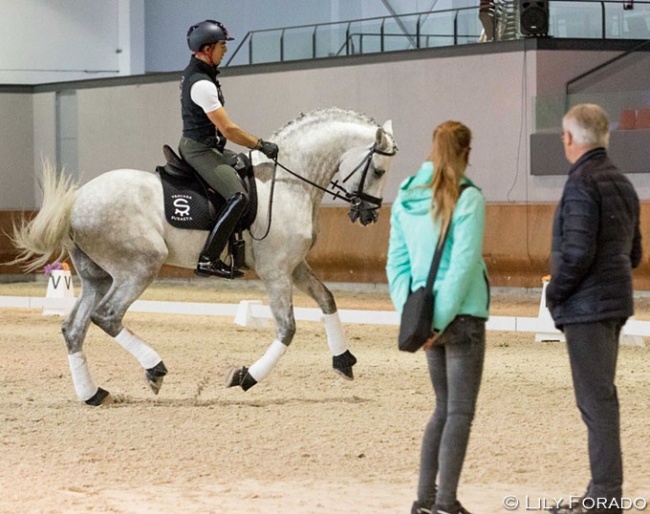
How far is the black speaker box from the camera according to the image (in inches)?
623

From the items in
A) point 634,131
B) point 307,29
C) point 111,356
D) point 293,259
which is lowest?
point 111,356

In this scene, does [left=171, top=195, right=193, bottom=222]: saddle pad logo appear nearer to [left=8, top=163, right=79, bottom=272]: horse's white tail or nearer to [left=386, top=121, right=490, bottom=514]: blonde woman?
[left=8, top=163, right=79, bottom=272]: horse's white tail

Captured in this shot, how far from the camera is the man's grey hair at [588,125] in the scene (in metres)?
4.52

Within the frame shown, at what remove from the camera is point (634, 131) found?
1530 cm

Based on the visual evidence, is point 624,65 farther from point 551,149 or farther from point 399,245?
point 399,245

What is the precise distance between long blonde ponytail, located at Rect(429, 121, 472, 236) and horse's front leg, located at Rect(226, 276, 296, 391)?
3286 millimetres

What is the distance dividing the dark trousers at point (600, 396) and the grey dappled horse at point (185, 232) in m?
3.33

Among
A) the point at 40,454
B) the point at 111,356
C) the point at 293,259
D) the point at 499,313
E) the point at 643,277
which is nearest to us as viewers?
the point at 40,454

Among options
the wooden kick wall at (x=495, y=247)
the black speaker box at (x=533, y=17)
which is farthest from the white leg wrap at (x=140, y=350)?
the black speaker box at (x=533, y=17)

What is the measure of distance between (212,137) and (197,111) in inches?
7.4

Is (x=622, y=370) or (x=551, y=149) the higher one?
(x=551, y=149)

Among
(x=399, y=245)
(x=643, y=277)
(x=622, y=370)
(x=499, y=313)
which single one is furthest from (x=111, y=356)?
(x=643, y=277)

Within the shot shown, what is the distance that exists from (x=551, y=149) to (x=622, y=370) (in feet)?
23.6

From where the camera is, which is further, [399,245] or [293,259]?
[293,259]
